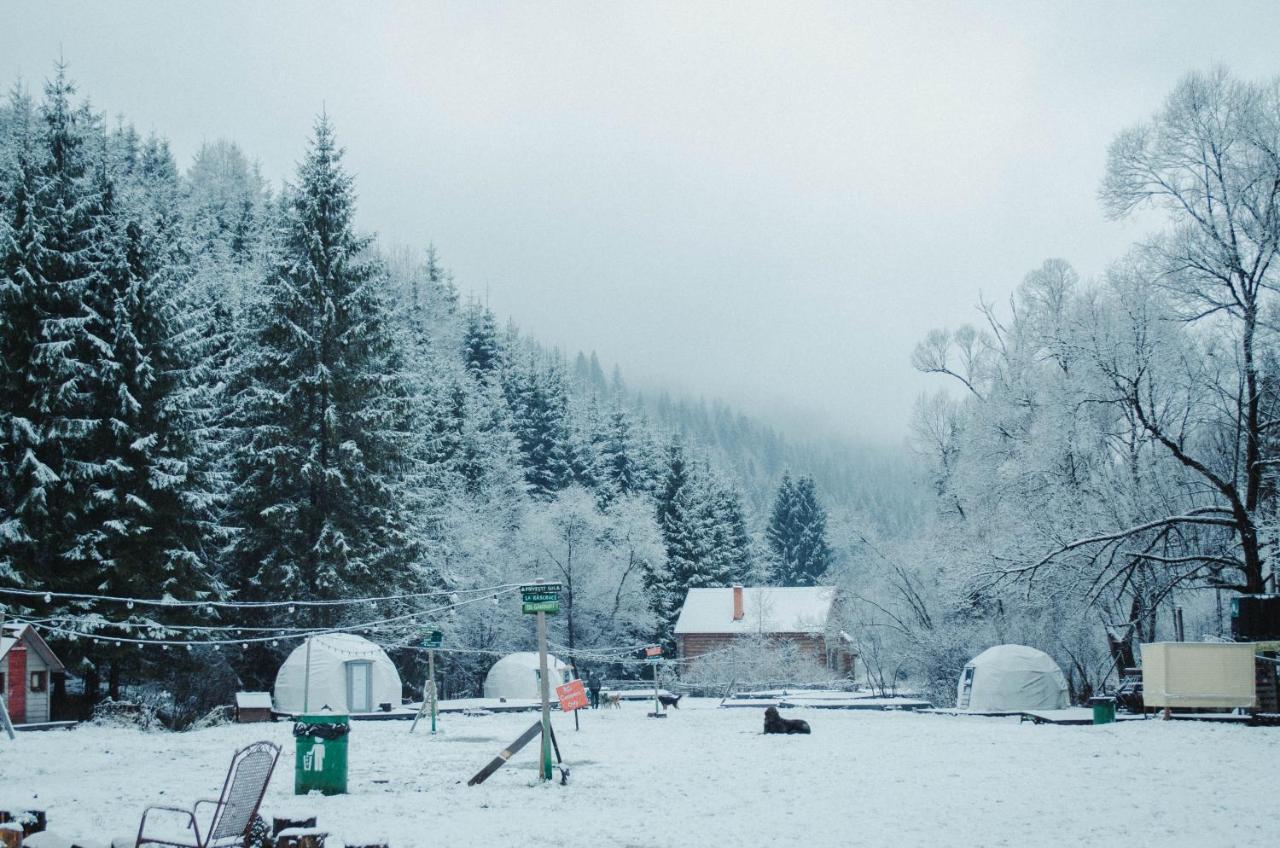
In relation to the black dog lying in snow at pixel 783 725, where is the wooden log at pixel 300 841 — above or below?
above

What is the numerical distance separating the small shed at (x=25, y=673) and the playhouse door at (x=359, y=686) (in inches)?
311

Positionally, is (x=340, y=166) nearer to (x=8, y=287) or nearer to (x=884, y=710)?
(x=8, y=287)

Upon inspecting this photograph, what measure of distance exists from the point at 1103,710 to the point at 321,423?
24.8m

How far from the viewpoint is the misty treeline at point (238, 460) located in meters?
27.7

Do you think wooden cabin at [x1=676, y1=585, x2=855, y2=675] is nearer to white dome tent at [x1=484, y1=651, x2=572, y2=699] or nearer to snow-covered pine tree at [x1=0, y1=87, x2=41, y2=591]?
white dome tent at [x1=484, y1=651, x2=572, y2=699]

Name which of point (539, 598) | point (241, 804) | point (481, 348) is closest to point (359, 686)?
point (539, 598)

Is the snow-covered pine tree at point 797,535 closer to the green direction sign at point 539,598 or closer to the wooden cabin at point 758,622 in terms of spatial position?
the wooden cabin at point 758,622

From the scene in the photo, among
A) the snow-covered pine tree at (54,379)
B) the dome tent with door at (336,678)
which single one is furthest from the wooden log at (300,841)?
the dome tent with door at (336,678)

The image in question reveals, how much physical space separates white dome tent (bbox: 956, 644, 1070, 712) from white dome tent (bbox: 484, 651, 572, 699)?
15057mm

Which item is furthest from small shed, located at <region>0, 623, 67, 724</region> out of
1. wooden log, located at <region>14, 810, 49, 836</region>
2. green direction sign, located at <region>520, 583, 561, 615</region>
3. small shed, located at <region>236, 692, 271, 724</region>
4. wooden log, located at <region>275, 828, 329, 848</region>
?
wooden log, located at <region>275, 828, 329, 848</region>

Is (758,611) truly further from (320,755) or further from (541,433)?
(320,755)

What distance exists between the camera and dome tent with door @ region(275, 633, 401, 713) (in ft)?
97.0

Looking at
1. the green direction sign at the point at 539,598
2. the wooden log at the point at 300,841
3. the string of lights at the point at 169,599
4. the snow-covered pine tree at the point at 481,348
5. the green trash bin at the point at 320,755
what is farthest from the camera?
the snow-covered pine tree at the point at 481,348

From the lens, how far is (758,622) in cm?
5053
